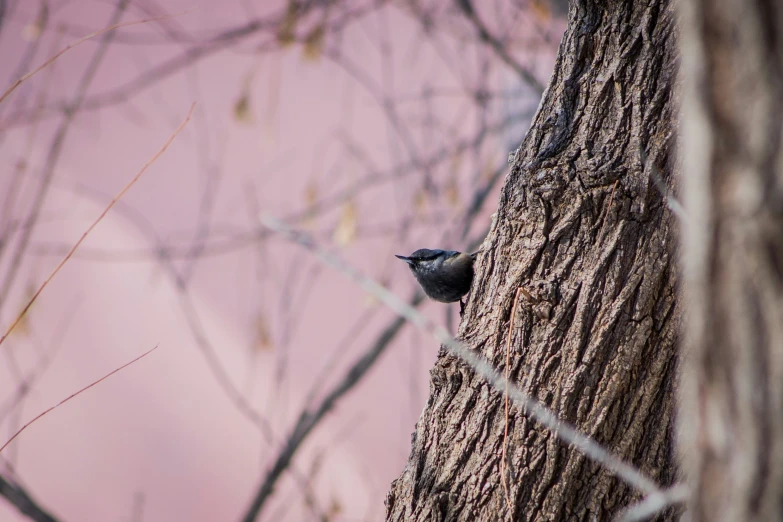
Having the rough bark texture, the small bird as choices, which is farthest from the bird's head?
the rough bark texture

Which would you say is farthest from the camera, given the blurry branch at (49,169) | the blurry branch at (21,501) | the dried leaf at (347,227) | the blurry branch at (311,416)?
the blurry branch at (311,416)

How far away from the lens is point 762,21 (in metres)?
0.36

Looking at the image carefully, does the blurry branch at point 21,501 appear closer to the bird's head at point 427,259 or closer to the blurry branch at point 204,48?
the bird's head at point 427,259

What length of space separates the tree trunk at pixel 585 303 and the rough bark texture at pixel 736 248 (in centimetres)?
68

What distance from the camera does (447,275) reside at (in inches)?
63.2

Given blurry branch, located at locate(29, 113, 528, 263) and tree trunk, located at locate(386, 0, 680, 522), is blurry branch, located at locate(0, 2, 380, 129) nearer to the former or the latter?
blurry branch, located at locate(29, 113, 528, 263)

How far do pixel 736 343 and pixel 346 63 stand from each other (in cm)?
327

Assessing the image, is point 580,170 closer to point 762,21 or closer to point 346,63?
point 762,21

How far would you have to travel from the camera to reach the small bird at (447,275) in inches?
62.9

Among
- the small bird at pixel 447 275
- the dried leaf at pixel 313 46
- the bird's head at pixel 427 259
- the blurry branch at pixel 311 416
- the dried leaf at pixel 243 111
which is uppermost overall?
the dried leaf at pixel 313 46

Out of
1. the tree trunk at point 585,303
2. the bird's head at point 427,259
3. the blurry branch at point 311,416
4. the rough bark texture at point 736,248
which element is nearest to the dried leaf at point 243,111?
the bird's head at point 427,259

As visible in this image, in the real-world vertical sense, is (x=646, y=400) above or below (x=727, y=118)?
below

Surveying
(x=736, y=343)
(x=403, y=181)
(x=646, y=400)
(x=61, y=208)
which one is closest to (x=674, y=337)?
(x=646, y=400)

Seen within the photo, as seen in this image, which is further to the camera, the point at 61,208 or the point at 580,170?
the point at 61,208
